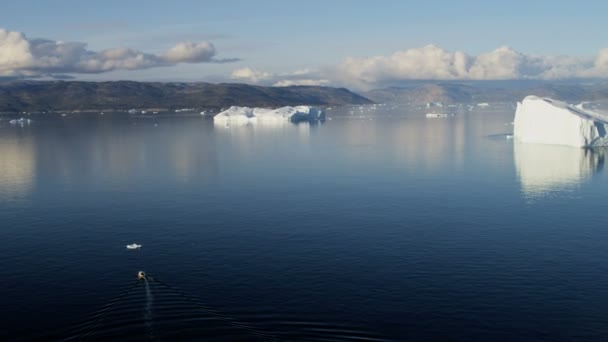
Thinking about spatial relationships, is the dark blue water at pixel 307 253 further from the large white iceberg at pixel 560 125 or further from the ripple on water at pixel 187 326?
the large white iceberg at pixel 560 125

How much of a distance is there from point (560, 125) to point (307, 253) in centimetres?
5500

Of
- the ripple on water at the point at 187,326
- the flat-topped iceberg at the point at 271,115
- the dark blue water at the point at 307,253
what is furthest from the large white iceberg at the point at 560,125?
the flat-topped iceberg at the point at 271,115

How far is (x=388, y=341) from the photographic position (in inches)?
747

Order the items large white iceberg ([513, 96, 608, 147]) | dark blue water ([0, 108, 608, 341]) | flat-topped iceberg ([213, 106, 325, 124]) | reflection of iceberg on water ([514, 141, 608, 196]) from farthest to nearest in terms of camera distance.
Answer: flat-topped iceberg ([213, 106, 325, 124]) → large white iceberg ([513, 96, 608, 147]) → reflection of iceberg on water ([514, 141, 608, 196]) → dark blue water ([0, 108, 608, 341])

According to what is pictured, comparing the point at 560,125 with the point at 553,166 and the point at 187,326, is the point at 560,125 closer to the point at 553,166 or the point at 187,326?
the point at 553,166

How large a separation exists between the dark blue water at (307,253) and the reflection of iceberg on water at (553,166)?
0.48m

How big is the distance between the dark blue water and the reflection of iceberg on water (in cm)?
48

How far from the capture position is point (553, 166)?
185 feet

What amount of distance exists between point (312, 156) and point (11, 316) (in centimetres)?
4902

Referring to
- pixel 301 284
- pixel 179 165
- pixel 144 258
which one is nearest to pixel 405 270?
pixel 301 284

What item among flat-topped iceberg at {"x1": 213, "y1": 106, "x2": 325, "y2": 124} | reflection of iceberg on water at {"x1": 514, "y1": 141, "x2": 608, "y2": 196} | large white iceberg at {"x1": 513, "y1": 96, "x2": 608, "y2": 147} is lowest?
reflection of iceberg on water at {"x1": 514, "y1": 141, "x2": 608, "y2": 196}

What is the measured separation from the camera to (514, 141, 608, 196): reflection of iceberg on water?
154 feet

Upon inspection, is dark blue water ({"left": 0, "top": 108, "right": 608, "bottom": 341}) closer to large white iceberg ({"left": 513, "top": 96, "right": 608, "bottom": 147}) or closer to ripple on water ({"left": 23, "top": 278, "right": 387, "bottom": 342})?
ripple on water ({"left": 23, "top": 278, "right": 387, "bottom": 342})

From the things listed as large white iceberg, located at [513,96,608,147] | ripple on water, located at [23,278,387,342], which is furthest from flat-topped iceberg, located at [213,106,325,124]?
ripple on water, located at [23,278,387,342]
